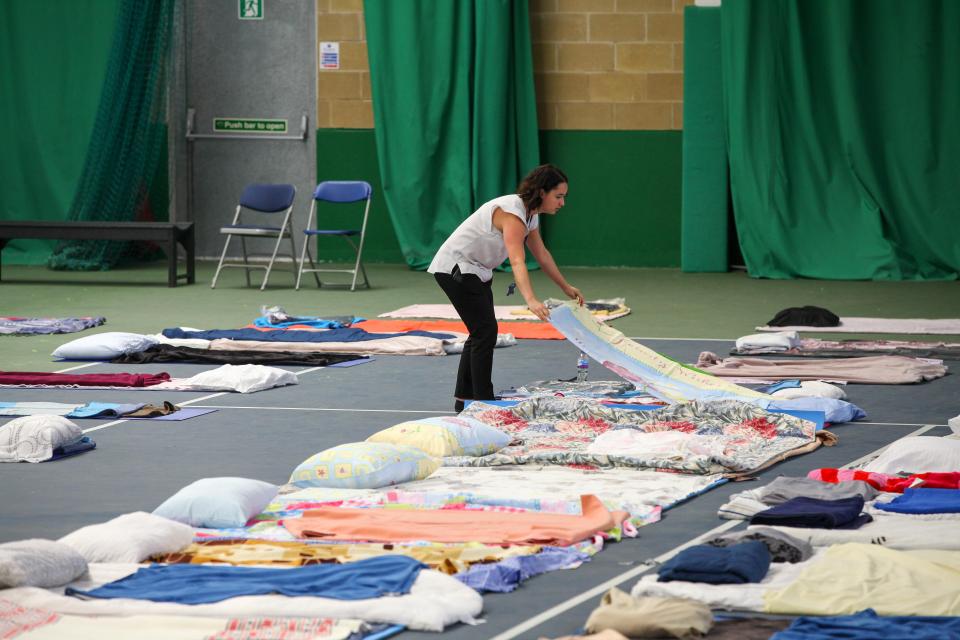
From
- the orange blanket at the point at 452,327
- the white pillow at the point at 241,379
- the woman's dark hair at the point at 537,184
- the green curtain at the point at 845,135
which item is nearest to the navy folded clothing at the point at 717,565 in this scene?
the woman's dark hair at the point at 537,184

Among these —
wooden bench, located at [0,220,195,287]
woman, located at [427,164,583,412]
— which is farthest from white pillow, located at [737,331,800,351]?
wooden bench, located at [0,220,195,287]

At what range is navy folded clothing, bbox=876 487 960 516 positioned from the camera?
4203 mm

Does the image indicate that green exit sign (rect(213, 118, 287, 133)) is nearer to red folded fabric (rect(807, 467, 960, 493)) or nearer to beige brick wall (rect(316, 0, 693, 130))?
beige brick wall (rect(316, 0, 693, 130))

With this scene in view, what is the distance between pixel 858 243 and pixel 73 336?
22.5ft

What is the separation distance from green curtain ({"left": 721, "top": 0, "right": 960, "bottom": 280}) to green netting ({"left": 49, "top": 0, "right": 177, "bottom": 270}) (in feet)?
16.7

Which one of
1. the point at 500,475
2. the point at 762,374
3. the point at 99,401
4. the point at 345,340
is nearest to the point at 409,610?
the point at 500,475

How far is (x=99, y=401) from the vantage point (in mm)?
6641

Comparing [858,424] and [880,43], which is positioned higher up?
[880,43]

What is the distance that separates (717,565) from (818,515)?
0.66 m

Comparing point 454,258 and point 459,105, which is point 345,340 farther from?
point 459,105

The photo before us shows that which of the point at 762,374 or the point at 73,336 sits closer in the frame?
the point at 762,374

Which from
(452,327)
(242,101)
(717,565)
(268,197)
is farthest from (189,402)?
(242,101)

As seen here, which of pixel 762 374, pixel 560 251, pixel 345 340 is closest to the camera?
pixel 762 374

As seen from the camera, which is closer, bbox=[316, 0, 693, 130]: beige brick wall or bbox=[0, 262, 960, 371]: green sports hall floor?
bbox=[0, 262, 960, 371]: green sports hall floor
